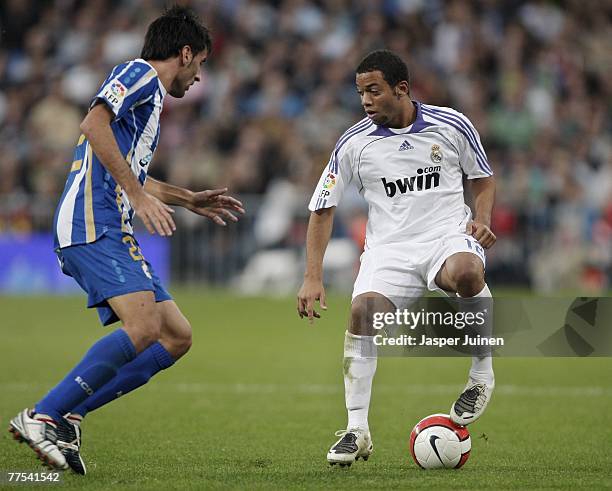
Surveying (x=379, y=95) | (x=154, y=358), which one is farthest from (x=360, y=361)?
(x=379, y=95)

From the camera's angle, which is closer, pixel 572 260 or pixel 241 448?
pixel 241 448

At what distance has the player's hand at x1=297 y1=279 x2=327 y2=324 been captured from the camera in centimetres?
690

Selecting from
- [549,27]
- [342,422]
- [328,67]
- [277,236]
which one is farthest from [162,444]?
[549,27]

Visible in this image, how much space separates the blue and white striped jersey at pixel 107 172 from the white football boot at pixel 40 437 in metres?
0.96

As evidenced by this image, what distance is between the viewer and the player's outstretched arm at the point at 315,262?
693cm

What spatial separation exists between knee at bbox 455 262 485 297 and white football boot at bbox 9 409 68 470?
247 centimetres

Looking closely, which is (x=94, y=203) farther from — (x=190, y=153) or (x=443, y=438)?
(x=190, y=153)

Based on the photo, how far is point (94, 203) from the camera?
6.32 m

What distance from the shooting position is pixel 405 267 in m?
7.26

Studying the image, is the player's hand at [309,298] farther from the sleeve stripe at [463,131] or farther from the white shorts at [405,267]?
the sleeve stripe at [463,131]

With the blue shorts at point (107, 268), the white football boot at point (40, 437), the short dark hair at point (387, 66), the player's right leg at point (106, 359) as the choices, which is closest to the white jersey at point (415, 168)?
the short dark hair at point (387, 66)

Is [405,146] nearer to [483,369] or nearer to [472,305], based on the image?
[472,305]

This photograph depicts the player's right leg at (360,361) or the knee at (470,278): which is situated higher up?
the knee at (470,278)

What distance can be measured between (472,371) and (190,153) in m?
14.3
